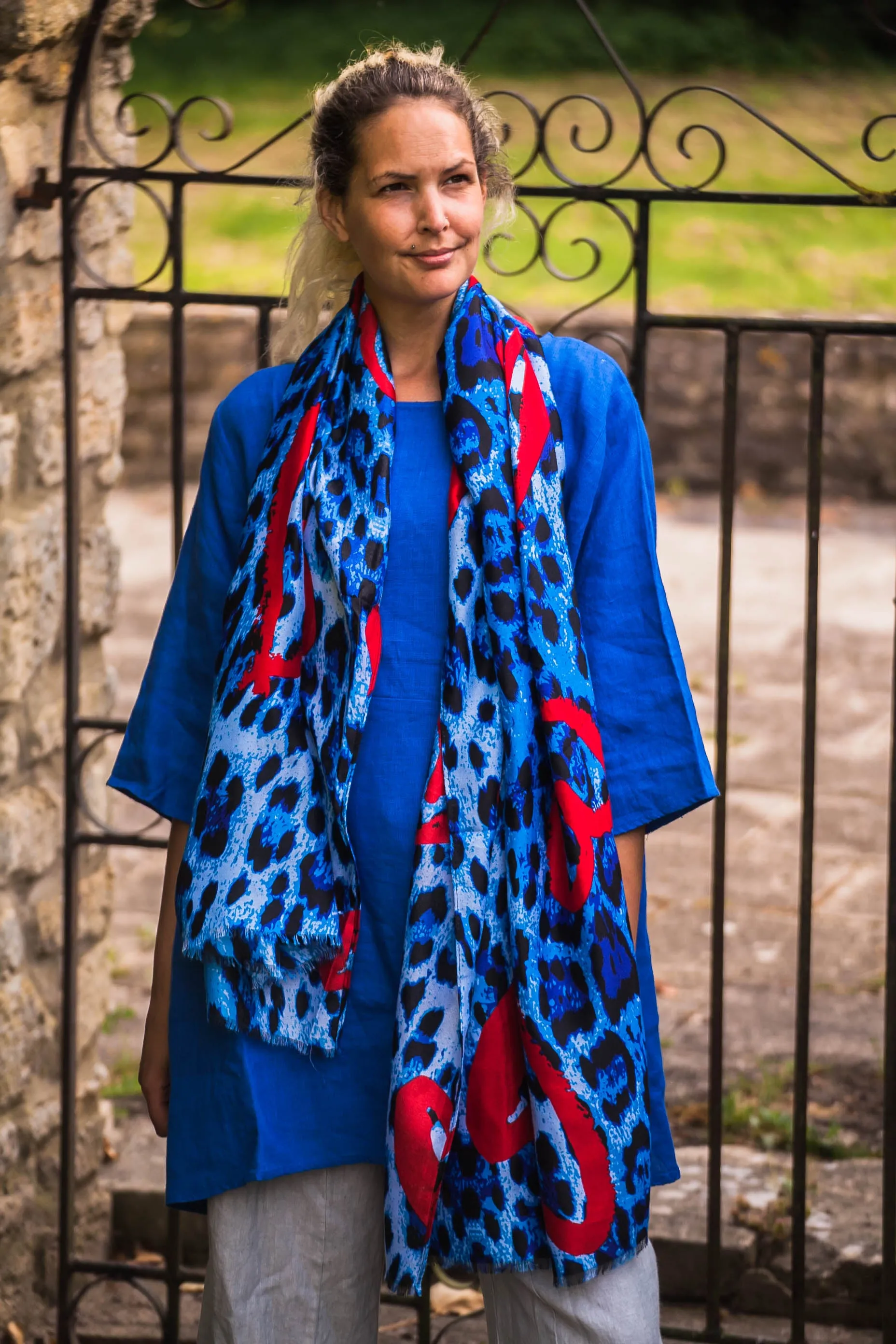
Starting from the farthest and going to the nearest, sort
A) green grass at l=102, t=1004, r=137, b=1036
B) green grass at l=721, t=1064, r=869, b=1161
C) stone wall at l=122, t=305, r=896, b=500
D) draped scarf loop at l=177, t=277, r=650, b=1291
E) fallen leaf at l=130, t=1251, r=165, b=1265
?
stone wall at l=122, t=305, r=896, b=500 < green grass at l=102, t=1004, r=137, b=1036 < green grass at l=721, t=1064, r=869, b=1161 < fallen leaf at l=130, t=1251, r=165, b=1265 < draped scarf loop at l=177, t=277, r=650, b=1291

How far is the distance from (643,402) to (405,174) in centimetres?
68

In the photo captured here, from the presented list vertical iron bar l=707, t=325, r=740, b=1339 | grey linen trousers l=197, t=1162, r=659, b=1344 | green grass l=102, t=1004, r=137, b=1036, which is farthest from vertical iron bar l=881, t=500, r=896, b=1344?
green grass l=102, t=1004, r=137, b=1036

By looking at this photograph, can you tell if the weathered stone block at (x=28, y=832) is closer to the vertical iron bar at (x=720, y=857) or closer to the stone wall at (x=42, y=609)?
the stone wall at (x=42, y=609)

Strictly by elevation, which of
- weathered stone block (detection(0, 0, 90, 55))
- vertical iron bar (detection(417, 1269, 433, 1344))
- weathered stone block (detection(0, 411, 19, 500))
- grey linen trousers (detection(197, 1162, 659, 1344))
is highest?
weathered stone block (detection(0, 0, 90, 55))

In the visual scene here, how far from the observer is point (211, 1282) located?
182cm

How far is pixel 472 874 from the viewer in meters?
1.69

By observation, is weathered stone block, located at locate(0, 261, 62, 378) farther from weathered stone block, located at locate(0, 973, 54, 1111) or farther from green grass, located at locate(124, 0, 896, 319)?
green grass, located at locate(124, 0, 896, 319)

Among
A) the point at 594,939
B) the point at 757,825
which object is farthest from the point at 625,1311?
the point at 757,825

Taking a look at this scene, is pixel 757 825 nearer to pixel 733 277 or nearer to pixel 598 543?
pixel 598 543

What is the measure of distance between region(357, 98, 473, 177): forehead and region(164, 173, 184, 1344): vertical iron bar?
81cm

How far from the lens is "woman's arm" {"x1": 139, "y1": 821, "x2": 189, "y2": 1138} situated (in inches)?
75.3

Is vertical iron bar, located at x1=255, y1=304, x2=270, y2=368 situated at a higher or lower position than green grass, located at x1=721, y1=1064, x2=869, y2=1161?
higher

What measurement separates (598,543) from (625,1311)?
82 centimetres

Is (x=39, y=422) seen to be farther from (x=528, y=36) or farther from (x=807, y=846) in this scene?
(x=528, y=36)
